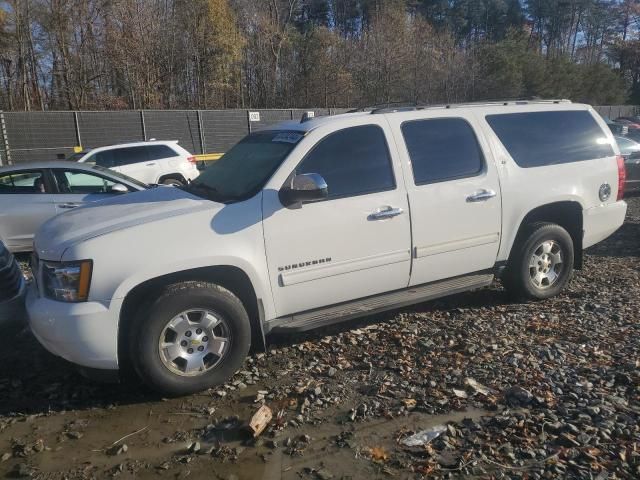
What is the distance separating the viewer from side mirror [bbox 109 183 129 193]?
7.74 m

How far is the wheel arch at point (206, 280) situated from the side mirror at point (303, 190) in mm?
618

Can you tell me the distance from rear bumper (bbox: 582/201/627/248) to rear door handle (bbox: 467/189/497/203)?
1284mm

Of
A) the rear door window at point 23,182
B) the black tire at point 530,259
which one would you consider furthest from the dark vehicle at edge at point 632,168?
the rear door window at point 23,182

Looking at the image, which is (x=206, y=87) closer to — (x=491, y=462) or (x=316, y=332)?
(x=316, y=332)

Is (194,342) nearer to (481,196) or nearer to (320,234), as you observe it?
(320,234)

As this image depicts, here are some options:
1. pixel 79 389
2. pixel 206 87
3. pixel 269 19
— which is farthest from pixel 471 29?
pixel 79 389

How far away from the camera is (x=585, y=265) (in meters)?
6.85

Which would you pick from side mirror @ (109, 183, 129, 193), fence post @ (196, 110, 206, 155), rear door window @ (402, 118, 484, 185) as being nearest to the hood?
rear door window @ (402, 118, 484, 185)

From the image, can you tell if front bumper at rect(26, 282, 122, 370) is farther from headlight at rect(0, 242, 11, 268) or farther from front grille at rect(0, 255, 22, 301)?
headlight at rect(0, 242, 11, 268)

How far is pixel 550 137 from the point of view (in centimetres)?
541

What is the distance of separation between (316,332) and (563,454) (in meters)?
2.33

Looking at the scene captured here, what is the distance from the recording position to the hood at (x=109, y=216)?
3605 mm

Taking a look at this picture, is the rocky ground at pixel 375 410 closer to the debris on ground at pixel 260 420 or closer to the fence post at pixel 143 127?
the debris on ground at pixel 260 420

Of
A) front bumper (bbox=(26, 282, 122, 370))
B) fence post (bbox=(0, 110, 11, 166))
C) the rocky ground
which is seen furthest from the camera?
fence post (bbox=(0, 110, 11, 166))
